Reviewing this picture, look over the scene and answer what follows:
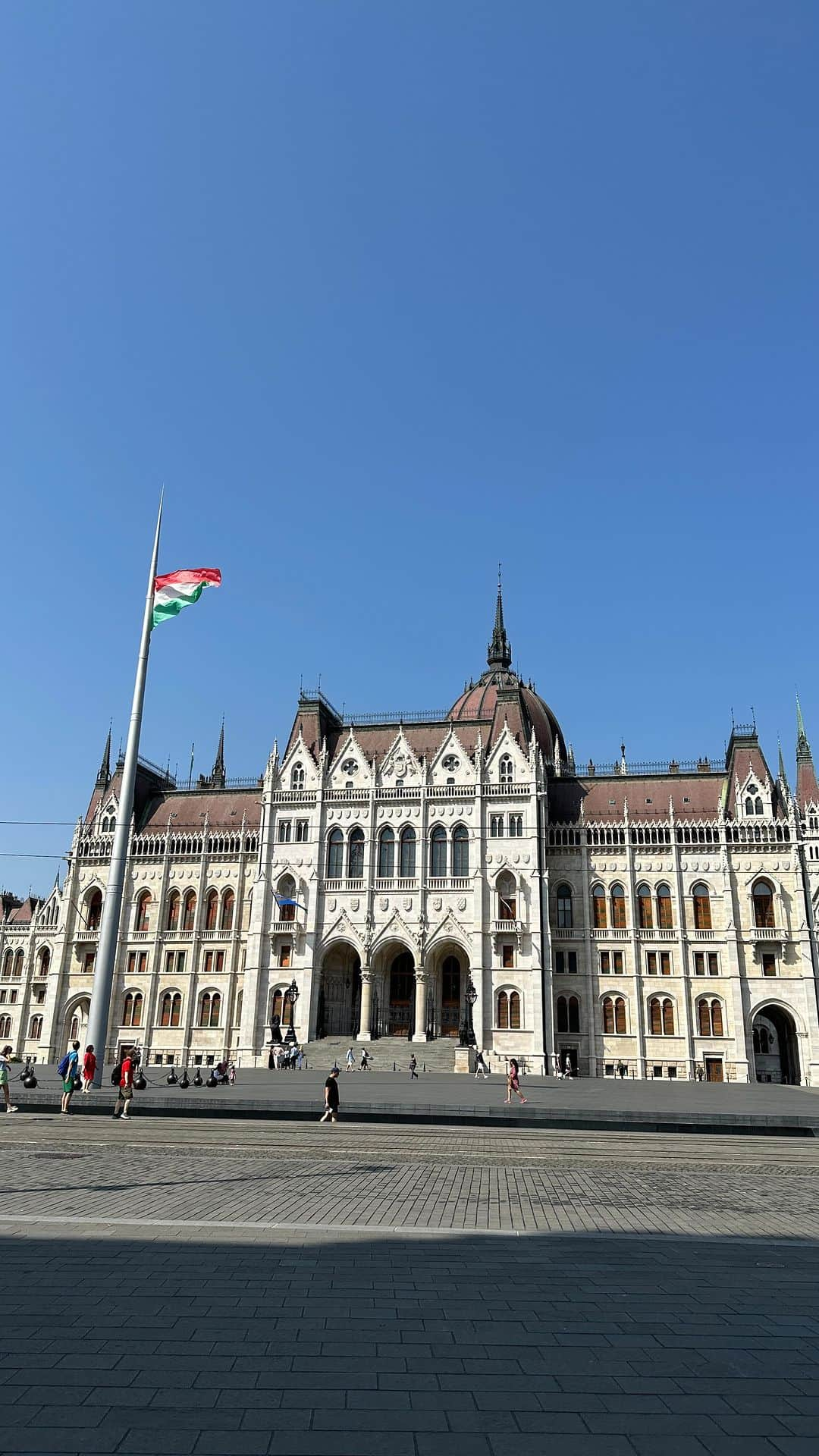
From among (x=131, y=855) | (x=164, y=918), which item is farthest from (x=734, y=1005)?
(x=131, y=855)

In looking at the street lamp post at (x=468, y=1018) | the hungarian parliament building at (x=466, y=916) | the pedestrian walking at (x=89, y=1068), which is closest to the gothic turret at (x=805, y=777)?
the hungarian parliament building at (x=466, y=916)

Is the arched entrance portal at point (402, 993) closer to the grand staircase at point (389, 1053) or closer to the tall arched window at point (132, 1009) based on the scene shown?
the grand staircase at point (389, 1053)

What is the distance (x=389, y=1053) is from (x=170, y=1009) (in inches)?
778

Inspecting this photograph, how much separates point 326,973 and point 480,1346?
2277 inches

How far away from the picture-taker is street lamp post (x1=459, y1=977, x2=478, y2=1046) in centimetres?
5484

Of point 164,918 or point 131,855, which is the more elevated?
point 131,855

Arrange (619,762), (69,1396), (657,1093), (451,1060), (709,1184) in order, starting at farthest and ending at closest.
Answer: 1. (619,762)
2. (451,1060)
3. (657,1093)
4. (709,1184)
5. (69,1396)

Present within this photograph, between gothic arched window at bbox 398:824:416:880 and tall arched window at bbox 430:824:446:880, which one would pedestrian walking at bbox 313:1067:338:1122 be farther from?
gothic arched window at bbox 398:824:416:880

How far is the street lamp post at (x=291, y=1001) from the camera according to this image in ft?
190

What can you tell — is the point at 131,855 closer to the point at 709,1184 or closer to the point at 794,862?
the point at 794,862

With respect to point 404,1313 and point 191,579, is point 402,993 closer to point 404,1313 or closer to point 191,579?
point 191,579

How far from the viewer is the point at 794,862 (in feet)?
194

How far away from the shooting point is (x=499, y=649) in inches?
3460

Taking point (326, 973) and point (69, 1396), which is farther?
point (326, 973)
